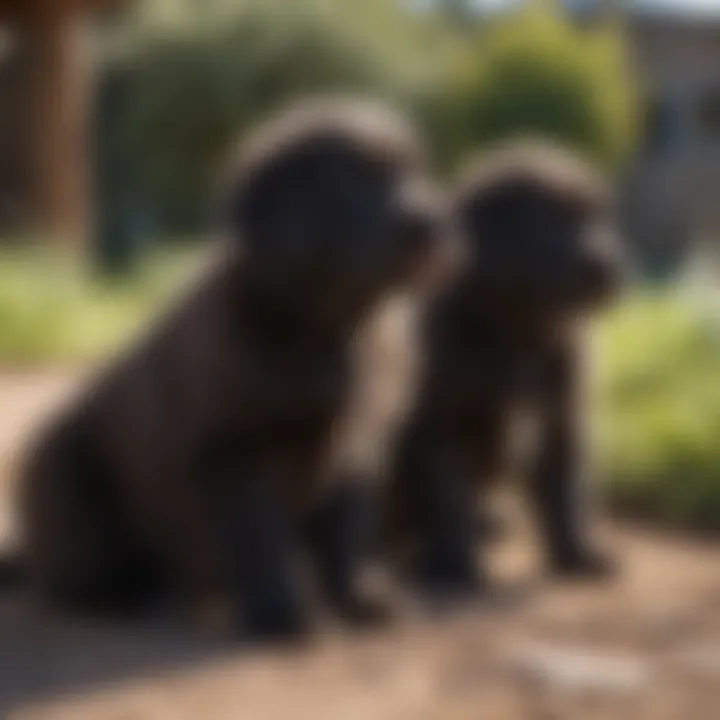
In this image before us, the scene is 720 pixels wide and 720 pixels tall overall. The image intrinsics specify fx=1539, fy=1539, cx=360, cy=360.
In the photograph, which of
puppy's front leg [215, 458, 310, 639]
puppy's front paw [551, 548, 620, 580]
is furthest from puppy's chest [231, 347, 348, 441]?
puppy's front paw [551, 548, 620, 580]

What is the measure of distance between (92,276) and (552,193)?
7.75 m

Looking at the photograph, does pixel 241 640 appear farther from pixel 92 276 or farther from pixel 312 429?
pixel 92 276

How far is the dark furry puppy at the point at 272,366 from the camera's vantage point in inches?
136

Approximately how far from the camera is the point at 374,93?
18594 millimetres

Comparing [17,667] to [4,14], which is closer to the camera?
[17,667]

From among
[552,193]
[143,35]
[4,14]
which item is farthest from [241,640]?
[143,35]

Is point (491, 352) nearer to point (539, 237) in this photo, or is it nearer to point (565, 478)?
point (539, 237)

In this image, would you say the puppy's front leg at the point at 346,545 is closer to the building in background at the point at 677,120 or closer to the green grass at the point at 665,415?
the green grass at the point at 665,415

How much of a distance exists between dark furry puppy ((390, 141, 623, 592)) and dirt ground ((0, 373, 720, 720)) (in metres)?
0.27

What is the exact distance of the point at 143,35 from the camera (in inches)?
731

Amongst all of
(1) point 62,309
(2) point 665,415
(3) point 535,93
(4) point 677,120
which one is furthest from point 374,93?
(2) point 665,415

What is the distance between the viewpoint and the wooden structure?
10.4 metres

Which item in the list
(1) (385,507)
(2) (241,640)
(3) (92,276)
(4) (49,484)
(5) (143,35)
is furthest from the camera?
(5) (143,35)

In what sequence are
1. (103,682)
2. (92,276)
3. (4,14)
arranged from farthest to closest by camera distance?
(92,276) → (4,14) → (103,682)
